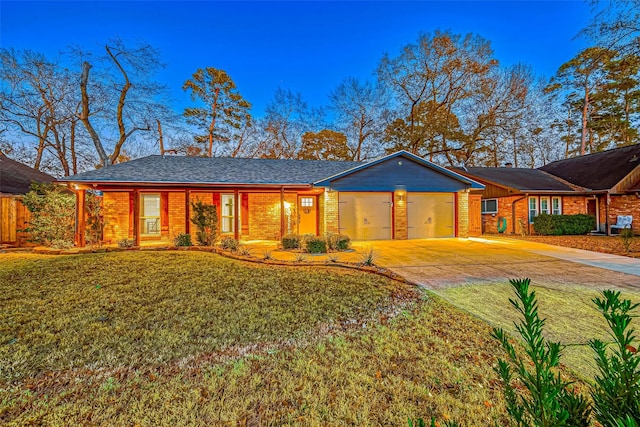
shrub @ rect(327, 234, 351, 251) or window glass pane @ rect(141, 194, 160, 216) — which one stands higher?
window glass pane @ rect(141, 194, 160, 216)

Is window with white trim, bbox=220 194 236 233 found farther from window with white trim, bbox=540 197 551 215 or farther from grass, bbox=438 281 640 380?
window with white trim, bbox=540 197 551 215

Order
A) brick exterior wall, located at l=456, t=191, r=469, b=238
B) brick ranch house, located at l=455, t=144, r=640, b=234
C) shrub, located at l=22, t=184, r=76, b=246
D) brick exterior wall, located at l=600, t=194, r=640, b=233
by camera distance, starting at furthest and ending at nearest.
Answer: brick ranch house, located at l=455, t=144, r=640, b=234 → brick exterior wall, located at l=600, t=194, r=640, b=233 → brick exterior wall, located at l=456, t=191, r=469, b=238 → shrub, located at l=22, t=184, r=76, b=246

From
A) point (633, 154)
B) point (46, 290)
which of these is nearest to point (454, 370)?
point (46, 290)

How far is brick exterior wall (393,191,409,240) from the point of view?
12844 millimetres

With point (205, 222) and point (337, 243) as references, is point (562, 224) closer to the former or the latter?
point (337, 243)

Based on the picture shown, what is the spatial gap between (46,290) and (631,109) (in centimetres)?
3462

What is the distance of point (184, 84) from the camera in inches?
820

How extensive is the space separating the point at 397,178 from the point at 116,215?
12312 mm

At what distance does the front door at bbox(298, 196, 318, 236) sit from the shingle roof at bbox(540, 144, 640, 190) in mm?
14942

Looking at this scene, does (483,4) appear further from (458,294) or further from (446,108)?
(458,294)

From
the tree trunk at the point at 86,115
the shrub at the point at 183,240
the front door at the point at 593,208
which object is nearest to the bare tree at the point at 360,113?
the front door at the point at 593,208

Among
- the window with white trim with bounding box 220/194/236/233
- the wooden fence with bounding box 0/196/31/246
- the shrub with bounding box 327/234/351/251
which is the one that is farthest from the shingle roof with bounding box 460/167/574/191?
the wooden fence with bounding box 0/196/31/246

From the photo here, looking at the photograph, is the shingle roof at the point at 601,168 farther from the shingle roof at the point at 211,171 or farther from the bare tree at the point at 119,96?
the bare tree at the point at 119,96

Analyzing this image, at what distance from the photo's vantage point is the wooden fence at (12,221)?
10.7 meters
